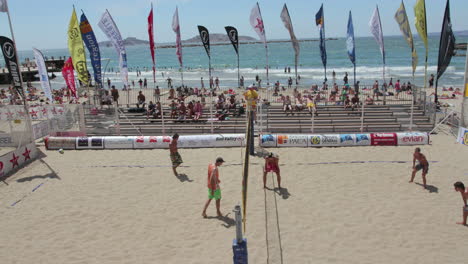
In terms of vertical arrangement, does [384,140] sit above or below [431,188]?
above

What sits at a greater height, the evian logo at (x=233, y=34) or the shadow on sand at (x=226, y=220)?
the evian logo at (x=233, y=34)

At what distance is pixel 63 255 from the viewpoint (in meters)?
6.84

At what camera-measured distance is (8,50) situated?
12.1 m

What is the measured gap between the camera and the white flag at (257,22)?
14.8 m

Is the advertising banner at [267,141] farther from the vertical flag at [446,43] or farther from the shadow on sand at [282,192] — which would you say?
the vertical flag at [446,43]

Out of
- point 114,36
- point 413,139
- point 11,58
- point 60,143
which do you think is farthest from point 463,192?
point 11,58

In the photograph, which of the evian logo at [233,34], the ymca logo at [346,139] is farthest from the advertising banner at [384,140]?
the evian logo at [233,34]

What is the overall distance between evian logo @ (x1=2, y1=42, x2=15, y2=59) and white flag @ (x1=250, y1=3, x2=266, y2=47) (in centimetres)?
881

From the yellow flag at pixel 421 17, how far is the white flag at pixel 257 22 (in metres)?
5.80

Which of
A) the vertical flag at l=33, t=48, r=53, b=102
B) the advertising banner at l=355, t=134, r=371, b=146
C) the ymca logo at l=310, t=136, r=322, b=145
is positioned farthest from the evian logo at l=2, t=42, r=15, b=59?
the advertising banner at l=355, t=134, r=371, b=146

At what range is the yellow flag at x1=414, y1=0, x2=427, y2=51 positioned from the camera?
44.2ft

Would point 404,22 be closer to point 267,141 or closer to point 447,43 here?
point 447,43

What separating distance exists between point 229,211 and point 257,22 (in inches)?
366

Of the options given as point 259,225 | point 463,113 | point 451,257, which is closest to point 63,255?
point 259,225
